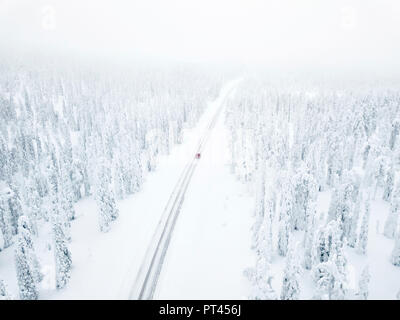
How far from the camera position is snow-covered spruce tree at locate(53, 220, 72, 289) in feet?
78.5

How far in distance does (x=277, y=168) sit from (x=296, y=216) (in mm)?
10766

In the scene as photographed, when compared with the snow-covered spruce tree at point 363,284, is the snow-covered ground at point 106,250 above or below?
below

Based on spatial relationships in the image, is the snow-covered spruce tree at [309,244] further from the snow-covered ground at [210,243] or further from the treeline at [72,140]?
the treeline at [72,140]

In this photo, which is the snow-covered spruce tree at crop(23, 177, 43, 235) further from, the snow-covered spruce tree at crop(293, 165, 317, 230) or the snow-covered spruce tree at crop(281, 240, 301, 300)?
the snow-covered spruce tree at crop(293, 165, 317, 230)

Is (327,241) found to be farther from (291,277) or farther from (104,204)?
(104,204)

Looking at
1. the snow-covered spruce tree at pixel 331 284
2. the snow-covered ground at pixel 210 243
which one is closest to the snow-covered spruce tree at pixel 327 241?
the snow-covered spruce tree at pixel 331 284

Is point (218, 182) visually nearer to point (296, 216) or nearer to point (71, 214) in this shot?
point (296, 216)

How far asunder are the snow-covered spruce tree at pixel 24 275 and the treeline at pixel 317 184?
18.9m

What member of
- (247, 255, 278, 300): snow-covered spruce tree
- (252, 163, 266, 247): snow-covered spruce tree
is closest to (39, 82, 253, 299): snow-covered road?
(252, 163, 266, 247): snow-covered spruce tree

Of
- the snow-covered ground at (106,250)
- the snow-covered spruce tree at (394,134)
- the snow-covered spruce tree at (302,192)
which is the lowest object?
the snow-covered ground at (106,250)

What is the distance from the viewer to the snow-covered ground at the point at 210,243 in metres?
24.0

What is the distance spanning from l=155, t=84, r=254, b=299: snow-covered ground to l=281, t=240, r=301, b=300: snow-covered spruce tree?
175 inches

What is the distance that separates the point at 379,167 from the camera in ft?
122
